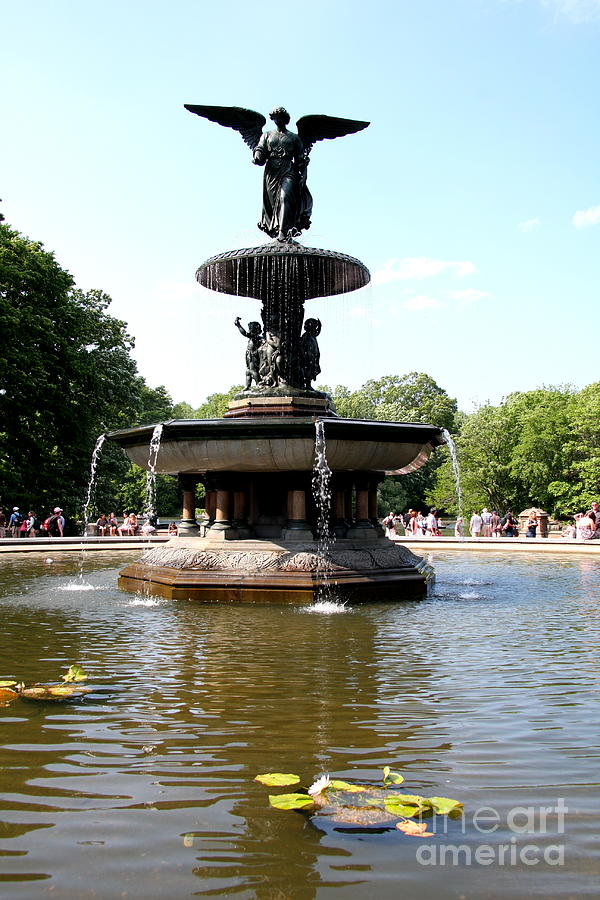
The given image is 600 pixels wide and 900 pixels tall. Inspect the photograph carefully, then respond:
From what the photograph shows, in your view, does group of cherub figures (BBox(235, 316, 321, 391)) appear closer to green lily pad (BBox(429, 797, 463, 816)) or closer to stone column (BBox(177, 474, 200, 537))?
stone column (BBox(177, 474, 200, 537))

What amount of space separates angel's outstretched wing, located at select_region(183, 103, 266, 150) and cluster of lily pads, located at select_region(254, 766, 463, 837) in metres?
14.1

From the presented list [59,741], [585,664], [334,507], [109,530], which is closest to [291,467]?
[334,507]

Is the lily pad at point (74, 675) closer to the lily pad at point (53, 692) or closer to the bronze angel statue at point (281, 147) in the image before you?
the lily pad at point (53, 692)

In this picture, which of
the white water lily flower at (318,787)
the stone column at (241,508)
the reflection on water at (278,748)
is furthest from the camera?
the stone column at (241,508)

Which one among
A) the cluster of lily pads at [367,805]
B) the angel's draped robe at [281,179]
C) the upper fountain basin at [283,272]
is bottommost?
the cluster of lily pads at [367,805]

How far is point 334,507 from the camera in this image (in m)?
13.7

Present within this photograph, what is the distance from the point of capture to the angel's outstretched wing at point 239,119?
15.2 metres

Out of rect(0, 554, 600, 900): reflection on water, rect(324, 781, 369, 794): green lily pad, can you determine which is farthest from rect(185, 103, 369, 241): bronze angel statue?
rect(324, 781, 369, 794): green lily pad

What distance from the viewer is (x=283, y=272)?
595 inches

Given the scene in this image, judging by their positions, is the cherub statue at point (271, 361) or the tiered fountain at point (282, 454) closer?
the tiered fountain at point (282, 454)

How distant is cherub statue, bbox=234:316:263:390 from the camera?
15125 millimetres

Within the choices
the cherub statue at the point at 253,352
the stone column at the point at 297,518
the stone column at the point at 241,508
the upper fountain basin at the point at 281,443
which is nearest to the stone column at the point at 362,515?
the upper fountain basin at the point at 281,443

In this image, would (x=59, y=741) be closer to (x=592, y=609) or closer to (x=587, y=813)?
(x=587, y=813)

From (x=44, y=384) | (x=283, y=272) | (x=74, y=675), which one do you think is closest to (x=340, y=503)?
(x=283, y=272)
